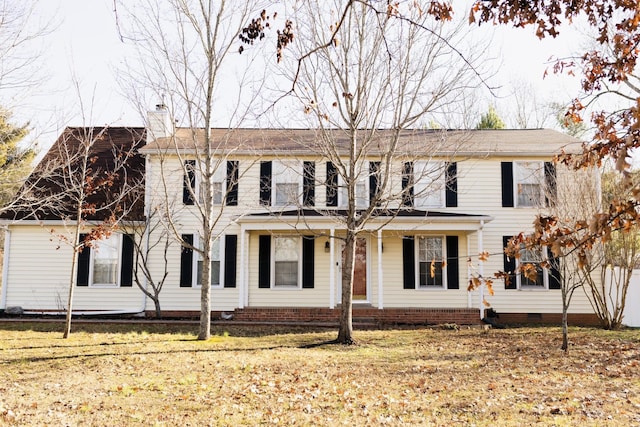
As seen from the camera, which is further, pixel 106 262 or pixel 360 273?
pixel 360 273

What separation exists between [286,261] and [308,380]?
905 centimetres

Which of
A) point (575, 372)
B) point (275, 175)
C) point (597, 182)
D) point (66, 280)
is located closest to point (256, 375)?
point (575, 372)

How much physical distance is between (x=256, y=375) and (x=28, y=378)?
123 inches

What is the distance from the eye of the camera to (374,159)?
54.1 ft

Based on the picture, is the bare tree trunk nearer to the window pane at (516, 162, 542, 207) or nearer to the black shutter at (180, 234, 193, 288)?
the black shutter at (180, 234, 193, 288)

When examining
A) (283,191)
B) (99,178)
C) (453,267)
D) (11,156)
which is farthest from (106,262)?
(453,267)

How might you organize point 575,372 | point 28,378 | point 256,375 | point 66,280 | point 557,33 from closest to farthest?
point 557,33 → point 28,378 → point 256,375 → point 575,372 → point 66,280

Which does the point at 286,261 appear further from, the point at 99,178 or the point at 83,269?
the point at 99,178

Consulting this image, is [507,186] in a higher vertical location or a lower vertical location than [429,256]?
higher

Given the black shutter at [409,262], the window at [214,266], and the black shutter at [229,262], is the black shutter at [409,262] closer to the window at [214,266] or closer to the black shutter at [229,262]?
the black shutter at [229,262]

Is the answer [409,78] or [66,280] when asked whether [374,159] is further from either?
[66,280]

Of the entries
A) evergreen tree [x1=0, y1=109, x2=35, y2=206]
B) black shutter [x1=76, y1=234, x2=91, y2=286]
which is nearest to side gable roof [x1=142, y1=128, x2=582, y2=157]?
black shutter [x1=76, y1=234, x2=91, y2=286]

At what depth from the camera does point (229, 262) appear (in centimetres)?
1655

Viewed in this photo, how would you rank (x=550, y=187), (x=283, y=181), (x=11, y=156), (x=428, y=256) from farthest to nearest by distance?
(x=283, y=181) → (x=428, y=256) → (x=550, y=187) → (x=11, y=156)
